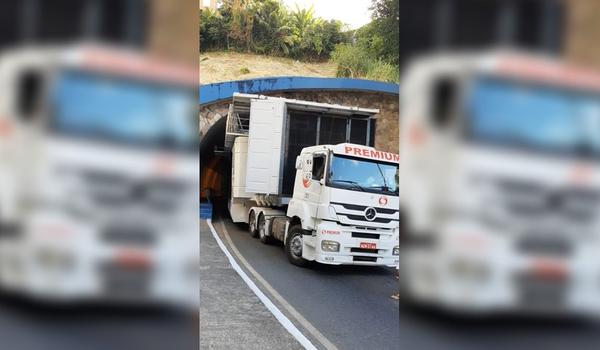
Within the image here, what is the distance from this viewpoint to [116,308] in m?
0.68

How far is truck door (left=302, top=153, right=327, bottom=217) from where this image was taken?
226 centimetres

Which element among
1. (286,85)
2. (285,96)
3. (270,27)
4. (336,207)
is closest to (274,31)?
(270,27)

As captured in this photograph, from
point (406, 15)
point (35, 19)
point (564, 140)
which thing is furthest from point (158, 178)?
point (564, 140)

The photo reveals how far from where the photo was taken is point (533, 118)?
57cm

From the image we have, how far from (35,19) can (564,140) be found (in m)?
0.81

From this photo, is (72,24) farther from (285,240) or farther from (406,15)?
(285,240)

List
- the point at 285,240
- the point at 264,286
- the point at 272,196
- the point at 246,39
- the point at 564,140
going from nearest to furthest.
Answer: the point at 564,140 < the point at 246,39 < the point at 264,286 < the point at 285,240 < the point at 272,196

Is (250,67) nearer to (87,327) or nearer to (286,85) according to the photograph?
(286,85)

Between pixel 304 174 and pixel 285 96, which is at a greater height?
pixel 285 96

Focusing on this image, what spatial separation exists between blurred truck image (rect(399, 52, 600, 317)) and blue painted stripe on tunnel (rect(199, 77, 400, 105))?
0.55m

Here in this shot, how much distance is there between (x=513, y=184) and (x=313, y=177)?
2.48 m

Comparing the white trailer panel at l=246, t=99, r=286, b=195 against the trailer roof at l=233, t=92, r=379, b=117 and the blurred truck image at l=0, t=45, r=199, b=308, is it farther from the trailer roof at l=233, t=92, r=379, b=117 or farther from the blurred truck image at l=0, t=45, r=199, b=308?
the blurred truck image at l=0, t=45, r=199, b=308

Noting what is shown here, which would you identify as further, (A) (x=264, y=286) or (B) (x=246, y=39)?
(A) (x=264, y=286)

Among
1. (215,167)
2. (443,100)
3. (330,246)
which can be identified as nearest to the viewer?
(443,100)
